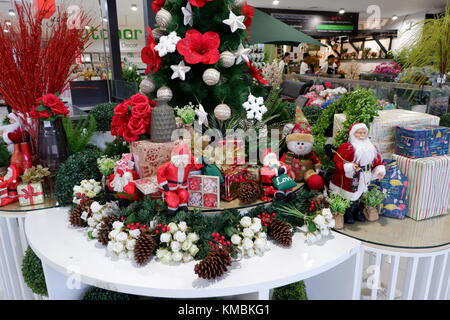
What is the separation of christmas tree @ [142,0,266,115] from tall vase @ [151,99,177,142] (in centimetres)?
20

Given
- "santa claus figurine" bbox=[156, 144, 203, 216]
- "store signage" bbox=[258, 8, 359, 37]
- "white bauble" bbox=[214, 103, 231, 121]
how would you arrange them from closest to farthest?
1. "santa claus figurine" bbox=[156, 144, 203, 216]
2. "white bauble" bbox=[214, 103, 231, 121]
3. "store signage" bbox=[258, 8, 359, 37]

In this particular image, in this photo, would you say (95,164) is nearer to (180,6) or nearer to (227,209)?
(227,209)

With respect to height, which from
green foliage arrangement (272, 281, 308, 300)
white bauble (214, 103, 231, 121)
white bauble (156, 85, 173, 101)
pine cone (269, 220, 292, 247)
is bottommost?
green foliage arrangement (272, 281, 308, 300)

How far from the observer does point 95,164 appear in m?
1.48

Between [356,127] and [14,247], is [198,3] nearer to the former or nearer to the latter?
[356,127]

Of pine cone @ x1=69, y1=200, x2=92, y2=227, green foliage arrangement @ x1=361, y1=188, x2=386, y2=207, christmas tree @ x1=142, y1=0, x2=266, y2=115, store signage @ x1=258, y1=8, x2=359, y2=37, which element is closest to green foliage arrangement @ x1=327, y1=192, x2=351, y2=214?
green foliage arrangement @ x1=361, y1=188, x2=386, y2=207

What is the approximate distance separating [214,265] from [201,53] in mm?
897

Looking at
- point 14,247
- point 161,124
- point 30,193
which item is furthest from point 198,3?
point 14,247

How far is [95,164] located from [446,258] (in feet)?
4.77

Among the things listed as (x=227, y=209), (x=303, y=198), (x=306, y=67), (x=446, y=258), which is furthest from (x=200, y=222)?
(x=306, y=67)

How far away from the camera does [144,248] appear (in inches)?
41.7

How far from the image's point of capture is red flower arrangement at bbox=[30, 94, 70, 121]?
1446 millimetres

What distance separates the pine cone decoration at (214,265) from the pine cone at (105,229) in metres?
0.38

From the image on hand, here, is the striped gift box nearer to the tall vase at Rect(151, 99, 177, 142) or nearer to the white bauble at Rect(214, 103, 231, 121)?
the white bauble at Rect(214, 103, 231, 121)
